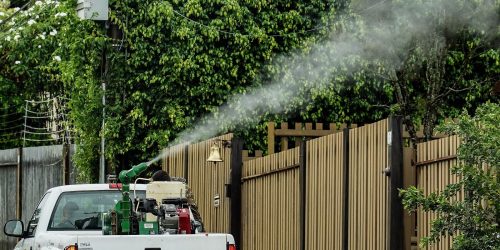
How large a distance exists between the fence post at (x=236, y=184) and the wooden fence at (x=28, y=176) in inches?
314

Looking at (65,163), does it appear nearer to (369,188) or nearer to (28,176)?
(28,176)

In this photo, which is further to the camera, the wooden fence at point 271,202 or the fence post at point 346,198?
the wooden fence at point 271,202

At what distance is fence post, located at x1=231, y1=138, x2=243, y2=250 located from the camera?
18.1m

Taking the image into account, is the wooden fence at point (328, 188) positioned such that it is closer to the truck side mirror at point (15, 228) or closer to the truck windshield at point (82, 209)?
the truck windshield at point (82, 209)

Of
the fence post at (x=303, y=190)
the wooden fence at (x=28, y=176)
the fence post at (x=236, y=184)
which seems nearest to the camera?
the fence post at (x=303, y=190)

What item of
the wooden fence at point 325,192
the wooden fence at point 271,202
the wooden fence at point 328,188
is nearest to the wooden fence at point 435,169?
the wooden fence at point 328,188

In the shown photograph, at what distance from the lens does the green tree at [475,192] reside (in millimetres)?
8828

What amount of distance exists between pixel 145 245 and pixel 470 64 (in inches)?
549

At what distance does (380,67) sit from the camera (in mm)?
22625

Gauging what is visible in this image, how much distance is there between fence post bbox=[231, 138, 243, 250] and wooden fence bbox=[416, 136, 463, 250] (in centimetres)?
681

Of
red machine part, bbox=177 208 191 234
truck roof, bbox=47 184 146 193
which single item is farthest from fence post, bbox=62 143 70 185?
red machine part, bbox=177 208 191 234

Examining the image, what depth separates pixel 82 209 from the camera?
549 inches

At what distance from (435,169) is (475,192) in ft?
6.47

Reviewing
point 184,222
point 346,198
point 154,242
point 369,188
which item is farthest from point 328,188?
point 154,242
